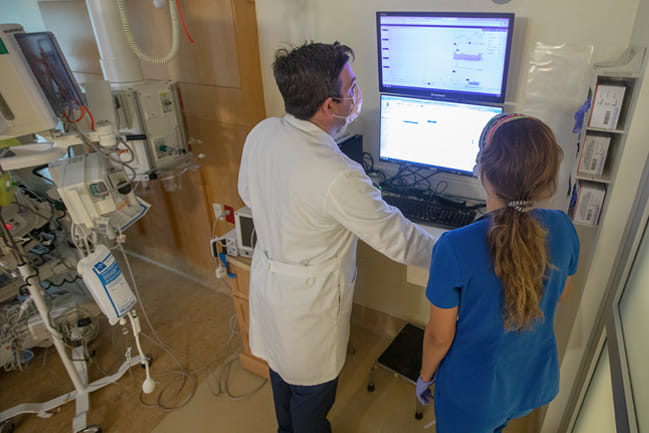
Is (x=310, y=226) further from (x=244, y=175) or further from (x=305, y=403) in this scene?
(x=305, y=403)

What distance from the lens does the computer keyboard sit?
67.3 inches

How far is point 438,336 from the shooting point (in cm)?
116

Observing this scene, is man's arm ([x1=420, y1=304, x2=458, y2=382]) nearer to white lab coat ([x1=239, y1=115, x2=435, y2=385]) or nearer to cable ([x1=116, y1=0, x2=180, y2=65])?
white lab coat ([x1=239, y1=115, x2=435, y2=385])

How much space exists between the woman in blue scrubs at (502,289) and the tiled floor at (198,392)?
77cm

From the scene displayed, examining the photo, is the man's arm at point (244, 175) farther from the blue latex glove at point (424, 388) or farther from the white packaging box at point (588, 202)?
the white packaging box at point (588, 202)

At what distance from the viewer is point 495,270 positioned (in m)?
0.99

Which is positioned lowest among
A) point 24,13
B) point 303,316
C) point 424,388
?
point 424,388

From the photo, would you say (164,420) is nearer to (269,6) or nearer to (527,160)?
(527,160)

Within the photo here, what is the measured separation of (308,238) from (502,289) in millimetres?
578

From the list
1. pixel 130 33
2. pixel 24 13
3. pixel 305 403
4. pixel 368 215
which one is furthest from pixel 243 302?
pixel 24 13

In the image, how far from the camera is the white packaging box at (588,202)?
1323 mm

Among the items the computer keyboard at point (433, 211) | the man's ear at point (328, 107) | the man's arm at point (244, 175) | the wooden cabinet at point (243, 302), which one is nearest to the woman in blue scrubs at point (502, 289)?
the man's ear at point (328, 107)

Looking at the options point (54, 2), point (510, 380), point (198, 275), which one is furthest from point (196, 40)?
point (510, 380)

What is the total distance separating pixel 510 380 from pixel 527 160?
0.63 m
